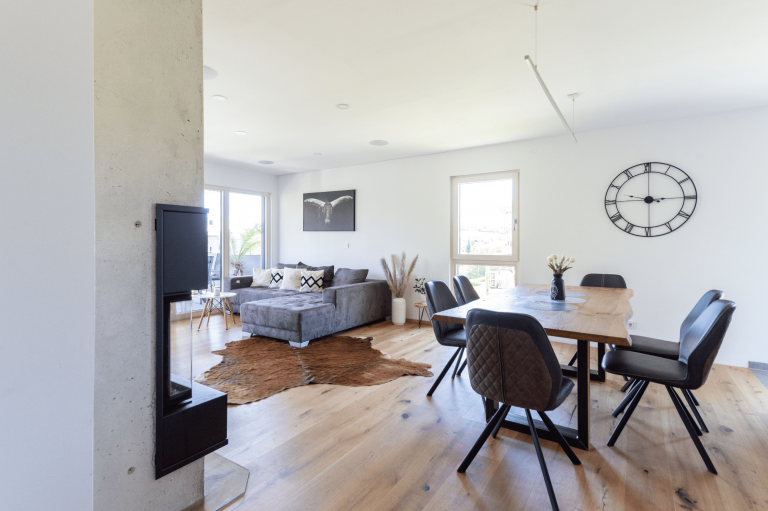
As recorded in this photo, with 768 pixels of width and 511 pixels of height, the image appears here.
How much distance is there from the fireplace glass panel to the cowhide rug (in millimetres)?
1297

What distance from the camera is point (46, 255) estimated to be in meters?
0.91

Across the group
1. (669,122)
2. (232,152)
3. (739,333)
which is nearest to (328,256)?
(232,152)

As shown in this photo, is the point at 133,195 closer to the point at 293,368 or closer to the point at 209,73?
the point at 209,73

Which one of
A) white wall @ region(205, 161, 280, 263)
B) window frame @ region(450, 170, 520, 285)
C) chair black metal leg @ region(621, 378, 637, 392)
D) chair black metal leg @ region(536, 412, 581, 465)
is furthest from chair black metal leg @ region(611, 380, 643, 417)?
white wall @ region(205, 161, 280, 263)

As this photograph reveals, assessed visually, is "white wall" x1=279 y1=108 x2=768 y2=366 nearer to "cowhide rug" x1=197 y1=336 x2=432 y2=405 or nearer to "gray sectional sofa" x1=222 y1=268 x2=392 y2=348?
"gray sectional sofa" x1=222 y1=268 x2=392 y2=348

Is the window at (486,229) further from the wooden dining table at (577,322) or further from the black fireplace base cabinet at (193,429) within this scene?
the black fireplace base cabinet at (193,429)

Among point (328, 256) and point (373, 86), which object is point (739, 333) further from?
point (328, 256)

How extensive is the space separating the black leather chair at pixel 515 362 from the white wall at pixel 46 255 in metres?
1.56

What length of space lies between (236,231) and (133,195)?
5679 mm

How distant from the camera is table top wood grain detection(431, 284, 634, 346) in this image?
6.29 ft

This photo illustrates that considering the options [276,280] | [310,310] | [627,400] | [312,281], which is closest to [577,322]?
[627,400]

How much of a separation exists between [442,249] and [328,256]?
7.46 ft

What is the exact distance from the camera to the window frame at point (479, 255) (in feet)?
16.8

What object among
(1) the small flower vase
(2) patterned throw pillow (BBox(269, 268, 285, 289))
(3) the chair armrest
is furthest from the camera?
(2) patterned throw pillow (BBox(269, 268, 285, 289))
